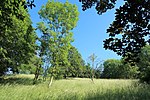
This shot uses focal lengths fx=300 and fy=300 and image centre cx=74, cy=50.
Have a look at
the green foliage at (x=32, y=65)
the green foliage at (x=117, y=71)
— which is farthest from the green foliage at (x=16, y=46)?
the green foliage at (x=117, y=71)

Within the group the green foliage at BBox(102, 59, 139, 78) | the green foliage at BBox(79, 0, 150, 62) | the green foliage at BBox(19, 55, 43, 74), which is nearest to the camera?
the green foliage at BBox(79, 0, 150, 62)

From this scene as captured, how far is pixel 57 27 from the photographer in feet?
114

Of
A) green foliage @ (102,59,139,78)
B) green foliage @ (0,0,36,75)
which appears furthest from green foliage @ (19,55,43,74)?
green foliage @ (102,59,139,78)

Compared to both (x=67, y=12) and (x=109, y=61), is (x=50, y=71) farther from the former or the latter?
(x=109, y=61)

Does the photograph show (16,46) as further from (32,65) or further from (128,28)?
(128,28)

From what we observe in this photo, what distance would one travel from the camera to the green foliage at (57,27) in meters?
34.1

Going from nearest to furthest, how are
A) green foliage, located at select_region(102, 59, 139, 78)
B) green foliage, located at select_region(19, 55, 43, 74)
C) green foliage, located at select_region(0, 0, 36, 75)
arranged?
1. green foliage, located at select_region(0, 0, 36, 75)
2. green foliage, located at select_region(19, 55, 43, 74)
3. green foliage, located at select_region(102, 59, 139, 78)

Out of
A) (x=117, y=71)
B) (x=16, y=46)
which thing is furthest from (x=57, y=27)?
(x=117, y=71)

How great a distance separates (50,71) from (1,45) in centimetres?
678

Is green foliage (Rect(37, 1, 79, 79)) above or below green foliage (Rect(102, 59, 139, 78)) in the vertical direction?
below

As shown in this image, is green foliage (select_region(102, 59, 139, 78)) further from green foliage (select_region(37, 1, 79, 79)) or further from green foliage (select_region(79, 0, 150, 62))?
green foliage (select_region(79, 0, 150, 62))

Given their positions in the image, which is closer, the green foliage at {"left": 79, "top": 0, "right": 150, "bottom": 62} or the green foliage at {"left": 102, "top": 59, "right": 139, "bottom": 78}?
the green foliage at {"left": 79, "top": 0, "right": 150, "bottom": 62}

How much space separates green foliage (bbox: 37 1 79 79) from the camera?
112 ft

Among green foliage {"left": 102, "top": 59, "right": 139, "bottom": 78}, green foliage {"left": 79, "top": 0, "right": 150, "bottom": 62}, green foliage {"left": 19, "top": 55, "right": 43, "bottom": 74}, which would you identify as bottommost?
green foliage {"left": 79, "top": 0, "right": 150, "bottom": 62}
